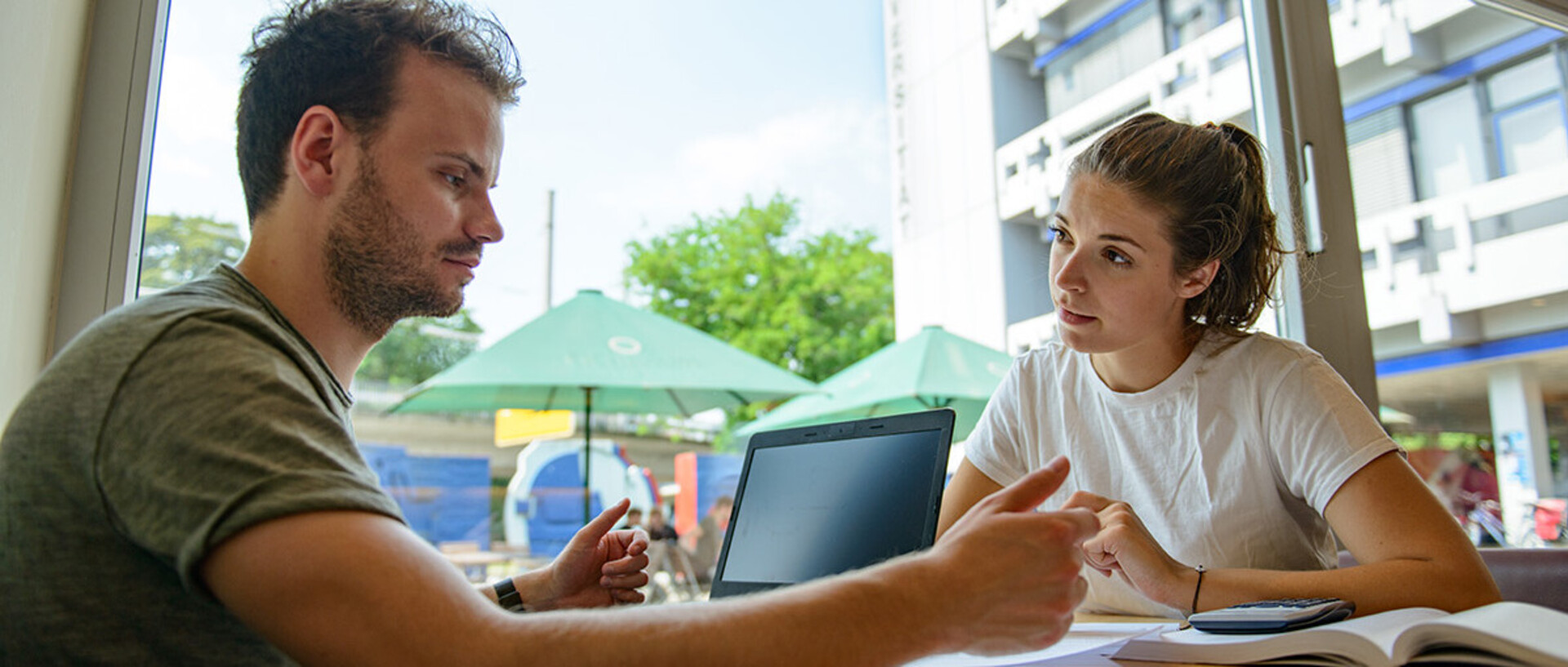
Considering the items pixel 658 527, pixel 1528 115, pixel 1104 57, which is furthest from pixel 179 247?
pixel 658 527

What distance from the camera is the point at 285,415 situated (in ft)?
2.14

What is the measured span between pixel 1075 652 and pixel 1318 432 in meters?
0.55

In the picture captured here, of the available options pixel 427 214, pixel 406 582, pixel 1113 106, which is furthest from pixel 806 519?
pixel 1113 106

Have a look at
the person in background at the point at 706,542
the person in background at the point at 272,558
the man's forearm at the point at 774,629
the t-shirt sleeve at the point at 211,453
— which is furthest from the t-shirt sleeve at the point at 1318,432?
the person in background at the point at 706,542

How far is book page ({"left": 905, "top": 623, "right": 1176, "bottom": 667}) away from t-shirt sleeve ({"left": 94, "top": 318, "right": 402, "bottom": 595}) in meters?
0.49

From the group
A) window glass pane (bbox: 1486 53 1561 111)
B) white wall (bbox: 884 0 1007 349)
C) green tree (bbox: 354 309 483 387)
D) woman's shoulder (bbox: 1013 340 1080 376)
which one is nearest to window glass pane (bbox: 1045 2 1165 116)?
white wall (bbox: 884 0 1007 349)

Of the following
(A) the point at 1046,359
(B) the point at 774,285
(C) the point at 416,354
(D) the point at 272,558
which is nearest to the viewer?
(D) the point at 272,558

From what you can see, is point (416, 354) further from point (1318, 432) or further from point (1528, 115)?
point (1318, 432)

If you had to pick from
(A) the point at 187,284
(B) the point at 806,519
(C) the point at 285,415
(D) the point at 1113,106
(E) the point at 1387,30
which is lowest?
(B) the point at 806,519

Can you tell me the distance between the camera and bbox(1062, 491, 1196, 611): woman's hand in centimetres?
115

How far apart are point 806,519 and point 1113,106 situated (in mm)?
4381

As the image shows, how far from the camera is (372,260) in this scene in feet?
3.08

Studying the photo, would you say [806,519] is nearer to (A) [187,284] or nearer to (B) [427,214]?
(B) [427,214]

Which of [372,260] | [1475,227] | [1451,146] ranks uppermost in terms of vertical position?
[1451,146]
